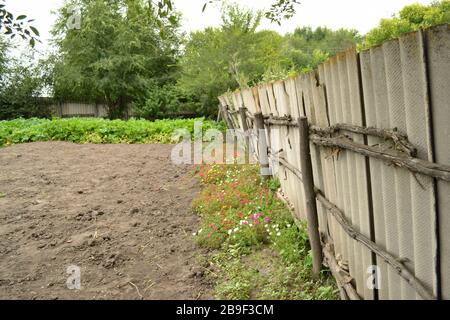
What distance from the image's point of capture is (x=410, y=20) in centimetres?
2167

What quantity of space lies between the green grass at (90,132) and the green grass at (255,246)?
25.9ft

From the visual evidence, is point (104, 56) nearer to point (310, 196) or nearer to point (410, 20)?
point (410, 20)

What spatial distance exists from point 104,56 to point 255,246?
22.3 meters

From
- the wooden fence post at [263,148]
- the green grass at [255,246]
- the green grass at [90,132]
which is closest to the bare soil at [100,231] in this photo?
the green grass at [255,246]

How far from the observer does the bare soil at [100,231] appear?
133 inches

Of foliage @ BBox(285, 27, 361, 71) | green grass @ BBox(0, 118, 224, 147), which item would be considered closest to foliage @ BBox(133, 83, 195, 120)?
green grass @ BBox(0, 118, 224, 147)

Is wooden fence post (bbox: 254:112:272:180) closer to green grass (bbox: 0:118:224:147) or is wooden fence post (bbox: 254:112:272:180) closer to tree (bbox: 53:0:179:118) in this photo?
green grass (bbox: 0:118:224:147)

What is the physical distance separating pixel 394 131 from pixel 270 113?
352 centimetres

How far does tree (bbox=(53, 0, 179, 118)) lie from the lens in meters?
22.8

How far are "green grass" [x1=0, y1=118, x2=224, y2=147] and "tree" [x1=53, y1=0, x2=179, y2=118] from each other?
10.3 meters

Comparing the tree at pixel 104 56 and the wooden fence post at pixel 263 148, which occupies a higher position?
the tree at pixel 104 56

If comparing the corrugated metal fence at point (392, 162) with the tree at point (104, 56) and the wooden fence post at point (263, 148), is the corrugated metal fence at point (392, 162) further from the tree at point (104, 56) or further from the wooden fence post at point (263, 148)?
the tree at point (104, 56)

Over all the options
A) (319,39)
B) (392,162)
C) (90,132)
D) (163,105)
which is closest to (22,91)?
(163,105)

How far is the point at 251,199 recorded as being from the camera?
202 inches
